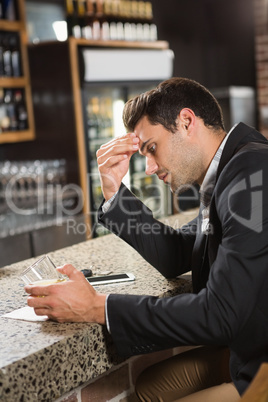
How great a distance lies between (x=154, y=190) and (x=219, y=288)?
4409 millimetres

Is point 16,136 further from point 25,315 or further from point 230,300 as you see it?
point 230,300

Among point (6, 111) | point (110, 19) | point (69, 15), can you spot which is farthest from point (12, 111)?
point (110, 19)

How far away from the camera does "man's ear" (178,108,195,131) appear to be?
1600mm

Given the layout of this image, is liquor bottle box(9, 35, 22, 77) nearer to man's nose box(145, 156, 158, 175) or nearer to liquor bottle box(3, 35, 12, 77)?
liquor bottle box(3, 35, 12, 77)

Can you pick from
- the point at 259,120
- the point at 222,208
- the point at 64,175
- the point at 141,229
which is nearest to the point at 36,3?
the point at 64,175

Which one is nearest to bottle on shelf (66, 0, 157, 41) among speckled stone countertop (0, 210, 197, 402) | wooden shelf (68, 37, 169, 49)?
wooden shelf (68, 37, 169, 49)

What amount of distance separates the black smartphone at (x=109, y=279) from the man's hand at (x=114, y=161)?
0.28m

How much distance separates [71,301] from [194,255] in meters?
0.47

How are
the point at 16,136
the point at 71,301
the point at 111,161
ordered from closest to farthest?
the point at 71,301
the point at 111,161
the point at 16,136

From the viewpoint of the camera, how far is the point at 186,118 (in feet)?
5.26

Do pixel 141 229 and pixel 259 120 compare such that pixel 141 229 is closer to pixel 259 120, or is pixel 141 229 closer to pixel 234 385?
pixel 234 385

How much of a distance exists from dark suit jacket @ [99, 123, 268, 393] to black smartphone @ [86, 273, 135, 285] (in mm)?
325

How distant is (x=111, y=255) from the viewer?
201cm

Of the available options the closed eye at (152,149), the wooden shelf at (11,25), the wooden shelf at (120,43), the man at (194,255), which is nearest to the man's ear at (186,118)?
Answer: the man at (194,255)
